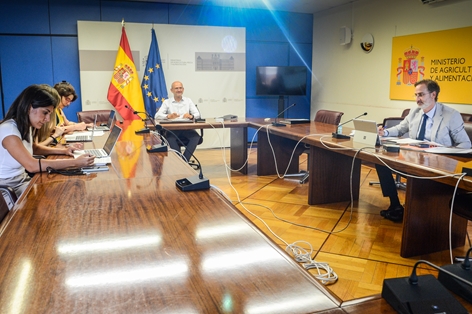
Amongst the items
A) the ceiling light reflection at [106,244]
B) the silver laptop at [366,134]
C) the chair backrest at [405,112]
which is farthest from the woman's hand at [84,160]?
the chair backrest at [405,112]

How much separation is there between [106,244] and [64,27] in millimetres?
5358

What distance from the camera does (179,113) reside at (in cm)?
518

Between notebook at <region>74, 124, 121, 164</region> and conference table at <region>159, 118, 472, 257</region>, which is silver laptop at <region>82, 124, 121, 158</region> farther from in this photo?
conference table at <region>159, 118, 472, 257</region>

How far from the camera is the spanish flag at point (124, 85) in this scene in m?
5.74

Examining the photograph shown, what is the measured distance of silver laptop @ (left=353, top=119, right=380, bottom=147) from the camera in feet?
9.02

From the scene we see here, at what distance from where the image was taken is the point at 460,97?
4523 millimetres

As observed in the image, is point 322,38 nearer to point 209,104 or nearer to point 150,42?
point 209,104

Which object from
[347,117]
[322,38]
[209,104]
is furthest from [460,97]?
[209,104]

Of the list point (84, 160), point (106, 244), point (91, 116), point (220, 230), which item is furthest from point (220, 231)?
point (91, 116)

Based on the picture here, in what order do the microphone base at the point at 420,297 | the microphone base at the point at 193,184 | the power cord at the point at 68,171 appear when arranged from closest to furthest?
the microphone base at the point at 420,297
the microphone base at the point at 193,184
the power cord at the point at 68,171

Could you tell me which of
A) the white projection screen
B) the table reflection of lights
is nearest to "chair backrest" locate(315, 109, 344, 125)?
the white projection screen

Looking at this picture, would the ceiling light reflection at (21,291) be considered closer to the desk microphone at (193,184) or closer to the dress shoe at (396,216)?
the desk microphone at (193,184)

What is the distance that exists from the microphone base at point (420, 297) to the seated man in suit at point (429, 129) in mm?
2422

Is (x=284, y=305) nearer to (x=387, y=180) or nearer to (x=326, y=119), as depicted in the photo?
(x=387, y=180)
